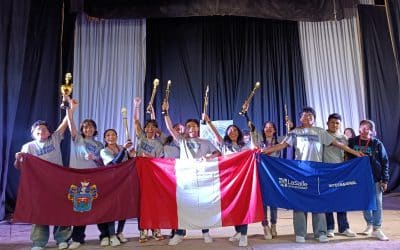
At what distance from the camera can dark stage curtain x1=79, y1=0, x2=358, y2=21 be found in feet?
23.7

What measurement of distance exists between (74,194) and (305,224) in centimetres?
244

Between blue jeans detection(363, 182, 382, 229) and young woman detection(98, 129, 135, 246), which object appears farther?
blue jeans detection(363, 182, 382, 229)

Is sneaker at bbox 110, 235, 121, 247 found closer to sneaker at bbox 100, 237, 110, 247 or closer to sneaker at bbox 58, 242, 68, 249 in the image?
sneaker at bbox 100, 237, 110, 247

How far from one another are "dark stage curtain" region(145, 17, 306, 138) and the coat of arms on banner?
376cm

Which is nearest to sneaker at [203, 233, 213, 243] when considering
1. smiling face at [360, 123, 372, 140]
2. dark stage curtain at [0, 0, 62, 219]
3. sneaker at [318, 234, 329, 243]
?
sneaker at [318, 234, 329, 243]

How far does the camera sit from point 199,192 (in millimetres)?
4109

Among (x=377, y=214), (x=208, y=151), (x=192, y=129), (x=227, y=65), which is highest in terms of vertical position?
(x=227, y=65)

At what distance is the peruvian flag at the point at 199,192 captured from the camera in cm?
401

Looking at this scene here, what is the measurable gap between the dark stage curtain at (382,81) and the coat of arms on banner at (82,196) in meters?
6.12

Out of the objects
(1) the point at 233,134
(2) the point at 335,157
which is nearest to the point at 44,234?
(1) the point at 233,134

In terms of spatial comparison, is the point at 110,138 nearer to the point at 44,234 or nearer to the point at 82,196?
the point at 82,196

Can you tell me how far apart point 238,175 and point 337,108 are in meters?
4.61

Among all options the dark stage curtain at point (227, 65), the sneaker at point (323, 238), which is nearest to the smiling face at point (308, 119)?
the sneaker at point (323, 238)

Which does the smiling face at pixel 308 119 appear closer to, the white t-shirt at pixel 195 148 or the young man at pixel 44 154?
the white t-shirt at pixel 195 148
